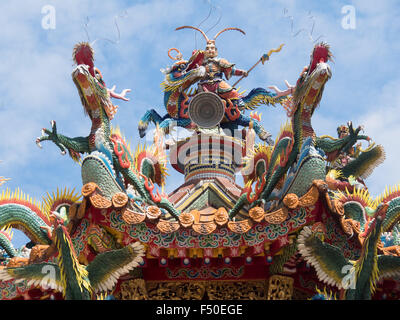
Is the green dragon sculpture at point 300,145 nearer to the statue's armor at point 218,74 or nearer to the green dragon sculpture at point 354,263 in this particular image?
the green dragon sculpture at point 354,263

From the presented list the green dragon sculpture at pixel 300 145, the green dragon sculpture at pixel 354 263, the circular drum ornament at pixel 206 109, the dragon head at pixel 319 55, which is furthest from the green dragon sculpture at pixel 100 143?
the dragon head at pixel 319 55

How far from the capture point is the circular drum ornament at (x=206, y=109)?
42.6 feet

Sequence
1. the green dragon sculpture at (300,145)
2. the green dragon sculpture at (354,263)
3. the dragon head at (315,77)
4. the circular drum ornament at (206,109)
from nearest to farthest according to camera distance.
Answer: the green dragon sculpture at (354,263) → the green dragon sculpture at (300,145) → the dragon head at (315,77) → the circular drum ornament at (206,109)

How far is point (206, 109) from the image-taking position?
513 inches

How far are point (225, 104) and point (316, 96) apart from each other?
2.69 metres

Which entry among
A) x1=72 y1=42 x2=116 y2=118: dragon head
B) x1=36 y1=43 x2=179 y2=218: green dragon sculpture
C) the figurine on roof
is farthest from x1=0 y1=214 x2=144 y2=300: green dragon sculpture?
the figurine on roof

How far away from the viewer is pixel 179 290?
11.0 m

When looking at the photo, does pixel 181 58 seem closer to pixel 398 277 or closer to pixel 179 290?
pixel 179 290

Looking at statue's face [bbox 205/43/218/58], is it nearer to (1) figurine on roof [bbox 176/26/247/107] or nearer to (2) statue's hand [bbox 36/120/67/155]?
(1) figurine on roof [bbox 176/26/247/107]

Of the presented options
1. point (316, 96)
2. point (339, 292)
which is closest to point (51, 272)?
point (339, 292)

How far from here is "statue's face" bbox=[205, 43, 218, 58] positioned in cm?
1438

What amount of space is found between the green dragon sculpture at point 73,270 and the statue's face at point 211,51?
537 centimetres

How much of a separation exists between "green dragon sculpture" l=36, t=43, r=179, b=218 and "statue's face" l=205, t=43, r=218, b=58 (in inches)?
117

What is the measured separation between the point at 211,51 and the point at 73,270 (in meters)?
6.09
